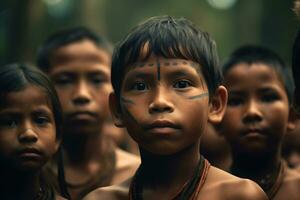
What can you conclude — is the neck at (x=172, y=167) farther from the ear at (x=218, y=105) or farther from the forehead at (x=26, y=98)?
the forehead at (x=26, y=98)

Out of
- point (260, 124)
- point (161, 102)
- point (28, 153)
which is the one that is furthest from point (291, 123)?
point (28, 153)

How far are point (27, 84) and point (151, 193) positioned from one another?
99 centimetres

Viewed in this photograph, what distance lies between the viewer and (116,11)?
65.5 ft

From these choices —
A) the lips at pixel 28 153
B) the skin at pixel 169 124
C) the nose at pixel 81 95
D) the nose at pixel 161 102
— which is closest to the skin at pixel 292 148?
the nose at pixel 81 95

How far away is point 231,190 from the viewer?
3.74 m

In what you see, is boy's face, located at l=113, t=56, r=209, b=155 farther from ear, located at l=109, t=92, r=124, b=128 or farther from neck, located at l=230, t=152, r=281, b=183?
neck, located at l=230, t=152, r=281, b=183

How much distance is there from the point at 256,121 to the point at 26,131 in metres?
1.48

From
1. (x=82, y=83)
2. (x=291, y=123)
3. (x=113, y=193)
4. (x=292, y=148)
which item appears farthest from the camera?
(x=292, y=148)

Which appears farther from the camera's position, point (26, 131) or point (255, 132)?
point (255, 132)

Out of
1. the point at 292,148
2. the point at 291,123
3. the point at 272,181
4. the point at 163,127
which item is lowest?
the point at 292,148

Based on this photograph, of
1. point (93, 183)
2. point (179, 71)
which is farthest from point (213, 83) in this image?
point (93, 183)

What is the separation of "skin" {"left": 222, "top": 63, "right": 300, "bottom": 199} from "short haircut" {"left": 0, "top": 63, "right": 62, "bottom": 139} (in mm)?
1120

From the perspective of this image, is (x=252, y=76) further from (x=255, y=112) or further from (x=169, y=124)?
(x=169, y=124)

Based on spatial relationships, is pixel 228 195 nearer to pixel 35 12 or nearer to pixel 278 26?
pixel 35 12
